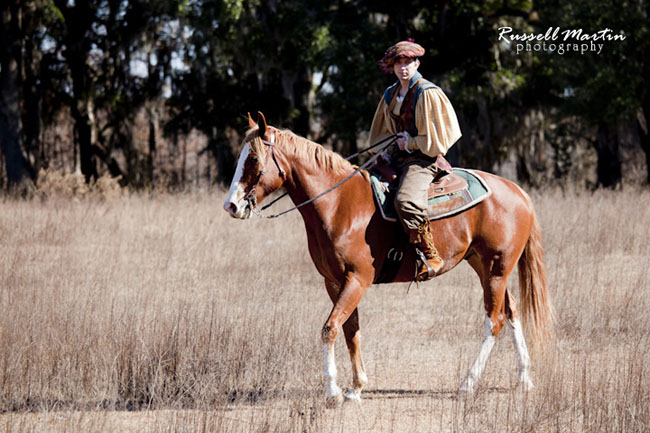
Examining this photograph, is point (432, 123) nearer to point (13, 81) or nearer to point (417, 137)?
point (417, 137)

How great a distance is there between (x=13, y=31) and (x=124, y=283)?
12.7m

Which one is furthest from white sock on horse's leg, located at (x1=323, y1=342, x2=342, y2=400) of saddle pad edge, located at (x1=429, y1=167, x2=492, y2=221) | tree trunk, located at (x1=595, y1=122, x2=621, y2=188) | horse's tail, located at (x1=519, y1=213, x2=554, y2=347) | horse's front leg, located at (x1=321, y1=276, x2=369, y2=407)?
tree trunk, located at (x1=595, y1=122, x2=621, y2=188)

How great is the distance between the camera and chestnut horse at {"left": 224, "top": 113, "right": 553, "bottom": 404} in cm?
→ 479

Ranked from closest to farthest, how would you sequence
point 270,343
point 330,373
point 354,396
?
point 330,373 → point 354,396 → point 270,343

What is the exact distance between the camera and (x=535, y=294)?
18.7 ft

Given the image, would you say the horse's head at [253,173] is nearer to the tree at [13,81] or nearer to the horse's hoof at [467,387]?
the horse's hoof at [467,387]

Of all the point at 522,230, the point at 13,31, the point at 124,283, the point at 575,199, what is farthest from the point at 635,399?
the point at 13,31

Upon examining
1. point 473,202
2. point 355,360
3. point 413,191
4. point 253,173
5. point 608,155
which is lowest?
point 608,155

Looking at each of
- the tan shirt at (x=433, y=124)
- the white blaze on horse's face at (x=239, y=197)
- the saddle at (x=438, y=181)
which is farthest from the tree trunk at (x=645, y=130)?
the white blaze on horse's face at (x=239, y=197)

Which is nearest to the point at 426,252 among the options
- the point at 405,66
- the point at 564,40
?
the point at 405,66

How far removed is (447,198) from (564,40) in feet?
51.4

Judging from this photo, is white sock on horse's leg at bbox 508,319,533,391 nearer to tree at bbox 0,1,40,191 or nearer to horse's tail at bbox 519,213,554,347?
horse's tail at bbox 519,213,554,347

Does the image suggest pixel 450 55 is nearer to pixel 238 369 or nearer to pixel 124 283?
pixel 124 283

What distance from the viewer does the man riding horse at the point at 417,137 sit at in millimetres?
4980
